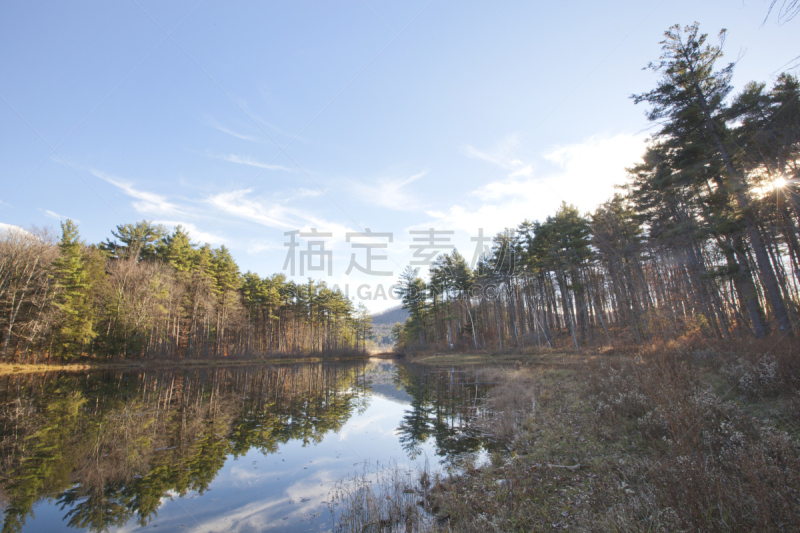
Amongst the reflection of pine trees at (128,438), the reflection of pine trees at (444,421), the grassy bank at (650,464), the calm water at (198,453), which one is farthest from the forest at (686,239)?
the reflection of pine trees at (128,438)

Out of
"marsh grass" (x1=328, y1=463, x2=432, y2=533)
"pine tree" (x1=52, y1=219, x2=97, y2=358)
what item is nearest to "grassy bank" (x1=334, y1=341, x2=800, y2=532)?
"marsh grass" (x1=328, y1=463, x2=432, y2=533)

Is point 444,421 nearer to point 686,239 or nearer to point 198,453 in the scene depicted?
point 198,453

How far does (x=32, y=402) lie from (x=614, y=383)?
24.5m

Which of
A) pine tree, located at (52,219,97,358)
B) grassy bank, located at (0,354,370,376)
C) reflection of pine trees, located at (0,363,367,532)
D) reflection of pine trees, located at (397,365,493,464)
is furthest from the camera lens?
pine tree, located at (52,219,97,358)

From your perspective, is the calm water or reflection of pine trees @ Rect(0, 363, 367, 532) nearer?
the calm water

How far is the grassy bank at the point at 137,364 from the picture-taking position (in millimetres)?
27191

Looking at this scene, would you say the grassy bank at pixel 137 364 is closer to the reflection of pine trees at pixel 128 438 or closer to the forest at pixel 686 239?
the reflection of pine trees at pixel 128 438

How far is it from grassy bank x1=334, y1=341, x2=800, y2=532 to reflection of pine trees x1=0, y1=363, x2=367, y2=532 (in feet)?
18.1

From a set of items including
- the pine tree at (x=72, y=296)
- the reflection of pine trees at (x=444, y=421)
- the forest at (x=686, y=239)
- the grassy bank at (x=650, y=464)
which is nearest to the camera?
the grassy bank at (x=650, y=464)

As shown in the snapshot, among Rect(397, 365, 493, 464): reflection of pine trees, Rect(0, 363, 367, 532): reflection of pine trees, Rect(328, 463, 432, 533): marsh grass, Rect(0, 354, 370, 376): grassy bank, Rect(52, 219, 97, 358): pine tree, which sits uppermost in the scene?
Rect(52, 219, 97, 358): pine tree

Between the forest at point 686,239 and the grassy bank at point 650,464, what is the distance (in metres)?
7.35

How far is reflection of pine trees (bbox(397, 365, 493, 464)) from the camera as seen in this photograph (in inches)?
388

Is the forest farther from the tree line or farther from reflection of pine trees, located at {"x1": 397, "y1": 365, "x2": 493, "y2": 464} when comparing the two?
the tree line

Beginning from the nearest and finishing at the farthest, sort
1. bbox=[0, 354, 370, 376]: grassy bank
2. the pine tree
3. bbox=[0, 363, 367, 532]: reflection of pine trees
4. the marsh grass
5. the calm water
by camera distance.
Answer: the marsh grass
the calm water
bbox=[0, 363, 367, 532]: reflection of pine trees
bbox=[0, 354, 370, 376]: grassy bank
the pine tree
